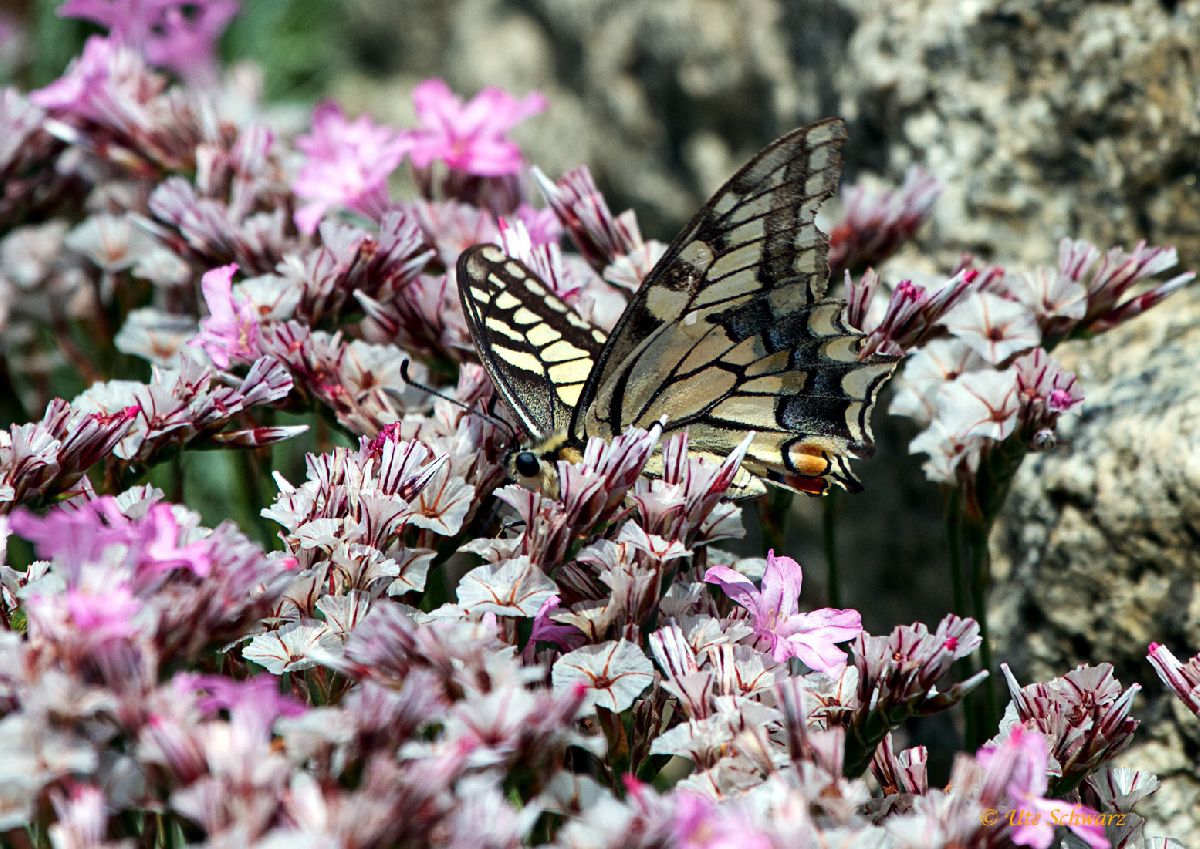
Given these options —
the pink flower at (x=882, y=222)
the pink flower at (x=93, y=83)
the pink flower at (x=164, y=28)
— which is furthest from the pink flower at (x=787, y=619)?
the pink flower at (x=164, y=28)

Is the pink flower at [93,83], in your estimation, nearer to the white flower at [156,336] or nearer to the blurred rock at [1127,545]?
the white flower at [156,336]

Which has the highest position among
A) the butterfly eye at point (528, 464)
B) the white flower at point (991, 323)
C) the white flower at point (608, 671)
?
the white flower at point (991, 323)

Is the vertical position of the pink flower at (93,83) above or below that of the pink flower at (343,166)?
above

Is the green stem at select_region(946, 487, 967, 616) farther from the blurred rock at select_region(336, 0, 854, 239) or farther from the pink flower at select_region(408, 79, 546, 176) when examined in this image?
the blurred rock at select_region(336, 0, 854, 239)

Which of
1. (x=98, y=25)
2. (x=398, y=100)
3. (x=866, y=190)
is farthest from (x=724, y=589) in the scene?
(x=398, y=100)

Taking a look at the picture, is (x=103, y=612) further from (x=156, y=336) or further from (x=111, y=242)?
(x=111, y=242)

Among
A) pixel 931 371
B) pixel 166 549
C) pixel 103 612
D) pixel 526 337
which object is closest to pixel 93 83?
pixel 526 337
